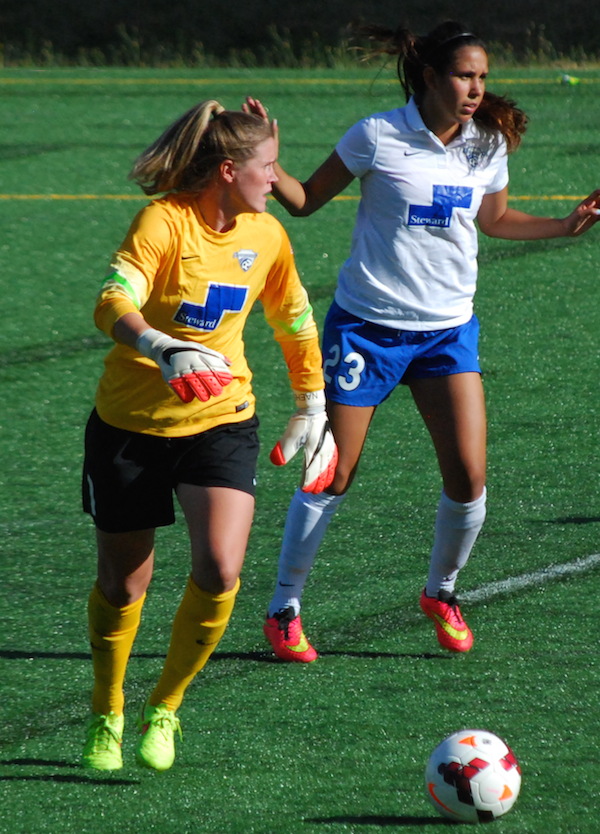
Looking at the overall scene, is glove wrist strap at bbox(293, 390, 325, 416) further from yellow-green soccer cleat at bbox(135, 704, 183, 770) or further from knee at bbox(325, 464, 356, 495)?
yellow-green soccer cleat at bbox(135, 704, 183, 770)

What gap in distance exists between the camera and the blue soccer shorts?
481 cm

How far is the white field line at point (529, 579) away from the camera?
18.3 feet

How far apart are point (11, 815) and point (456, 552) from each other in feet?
6.11

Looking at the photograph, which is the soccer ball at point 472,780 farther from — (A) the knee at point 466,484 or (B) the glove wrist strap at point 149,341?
(B) the glove wrist strap at point 149,341

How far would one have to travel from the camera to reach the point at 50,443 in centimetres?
762

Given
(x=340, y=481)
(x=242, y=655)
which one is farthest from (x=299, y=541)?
(x=242, y=655)

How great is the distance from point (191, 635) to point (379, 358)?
3.98 ft

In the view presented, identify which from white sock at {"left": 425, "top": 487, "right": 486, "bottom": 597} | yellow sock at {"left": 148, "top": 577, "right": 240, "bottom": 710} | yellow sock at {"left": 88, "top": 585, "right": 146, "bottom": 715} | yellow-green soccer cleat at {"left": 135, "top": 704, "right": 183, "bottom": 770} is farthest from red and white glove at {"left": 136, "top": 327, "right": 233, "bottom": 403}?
white sock at {"left": 425, "top": 487, "right": 486, "bottom": 597}

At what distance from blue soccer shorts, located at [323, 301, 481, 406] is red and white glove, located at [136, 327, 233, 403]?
4.19ft

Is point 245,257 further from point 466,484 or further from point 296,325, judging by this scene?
point 466,484

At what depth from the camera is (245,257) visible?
401 centimetres

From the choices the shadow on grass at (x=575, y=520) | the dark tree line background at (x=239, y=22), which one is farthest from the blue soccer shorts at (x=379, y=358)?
the dark tree line background at (x=239, y=22)

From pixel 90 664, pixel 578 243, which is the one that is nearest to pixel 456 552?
pixel 90 664

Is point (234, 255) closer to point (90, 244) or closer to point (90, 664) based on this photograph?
point (90, 664)
